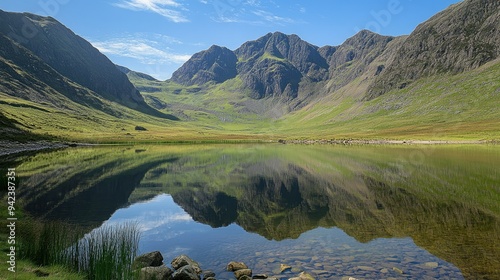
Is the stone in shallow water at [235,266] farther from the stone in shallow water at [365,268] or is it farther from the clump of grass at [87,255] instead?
the stone in shallow water at [365,268]

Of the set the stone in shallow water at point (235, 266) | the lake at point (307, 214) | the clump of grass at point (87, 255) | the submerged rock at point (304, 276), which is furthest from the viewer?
the lake at point (307, 214)

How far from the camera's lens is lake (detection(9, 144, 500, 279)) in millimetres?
21266

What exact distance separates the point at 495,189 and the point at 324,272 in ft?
109

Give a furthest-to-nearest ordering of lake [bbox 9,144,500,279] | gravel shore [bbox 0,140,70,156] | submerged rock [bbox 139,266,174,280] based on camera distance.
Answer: gravel shore [bbox 0,140,70,156] → lake [bbox 9,144,500,279] → submerged rock [bbox 139,266,174,280]

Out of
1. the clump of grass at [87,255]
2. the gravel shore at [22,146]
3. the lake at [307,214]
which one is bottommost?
the gravel shore at [22,146]

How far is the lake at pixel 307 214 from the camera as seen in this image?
21.3 metres

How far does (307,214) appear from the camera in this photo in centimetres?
3522

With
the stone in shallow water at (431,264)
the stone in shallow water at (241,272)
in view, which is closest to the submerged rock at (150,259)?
the stone in shallow water at (241,272)

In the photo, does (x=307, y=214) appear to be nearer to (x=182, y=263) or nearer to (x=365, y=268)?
(x=365, y=268)

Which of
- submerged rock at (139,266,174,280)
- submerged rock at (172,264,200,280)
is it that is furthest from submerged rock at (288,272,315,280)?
submerged rock at (139,266,174,280)

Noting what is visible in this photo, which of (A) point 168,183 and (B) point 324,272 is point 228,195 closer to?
(A) point 168,183

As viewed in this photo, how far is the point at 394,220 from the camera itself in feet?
100

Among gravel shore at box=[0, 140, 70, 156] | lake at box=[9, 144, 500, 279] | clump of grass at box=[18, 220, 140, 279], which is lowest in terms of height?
gravel shore at box=[0, 140, 70, 156]

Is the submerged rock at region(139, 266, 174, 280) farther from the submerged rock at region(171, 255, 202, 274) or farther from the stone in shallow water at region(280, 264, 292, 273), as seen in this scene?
the stone in shallow water at region(280, 264, 292, 273)
